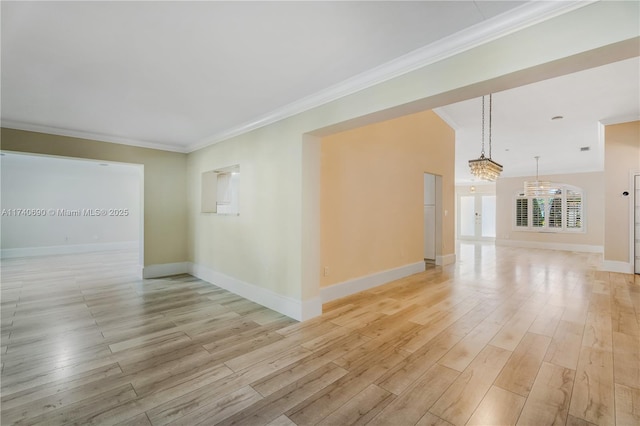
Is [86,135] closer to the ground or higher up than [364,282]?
higher up

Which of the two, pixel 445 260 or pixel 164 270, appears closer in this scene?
pixel 164 270

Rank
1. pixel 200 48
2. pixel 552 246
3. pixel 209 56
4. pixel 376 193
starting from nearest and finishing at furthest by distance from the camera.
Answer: pixel 200 48 < pixel 209 56 < pixel 376 193 < pixel 552 246

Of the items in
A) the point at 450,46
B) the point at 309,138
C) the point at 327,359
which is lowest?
the point at 327,359

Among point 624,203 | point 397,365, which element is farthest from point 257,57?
point 624,203

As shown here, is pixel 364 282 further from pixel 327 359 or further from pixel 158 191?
pixel 158 191

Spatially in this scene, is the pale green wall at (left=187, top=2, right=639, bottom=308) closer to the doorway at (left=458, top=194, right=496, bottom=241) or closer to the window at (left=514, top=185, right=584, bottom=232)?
the window at (left=514, top=185, right=584, bottom=232)

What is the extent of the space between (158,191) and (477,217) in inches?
514

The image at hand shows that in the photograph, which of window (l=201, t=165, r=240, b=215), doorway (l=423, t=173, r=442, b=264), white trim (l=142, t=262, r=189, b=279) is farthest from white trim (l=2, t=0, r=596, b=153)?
doorway (l=423, t=173, r=442, b=264)

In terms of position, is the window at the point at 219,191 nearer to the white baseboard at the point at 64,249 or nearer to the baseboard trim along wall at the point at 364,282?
the baseboard trim along wall at the point at 364,282

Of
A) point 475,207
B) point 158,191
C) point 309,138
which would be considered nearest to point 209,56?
point 309,138

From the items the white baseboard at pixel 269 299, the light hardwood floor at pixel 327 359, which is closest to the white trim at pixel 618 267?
the light hardwood floor at pixel 327 359

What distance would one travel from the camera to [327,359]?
2.42m

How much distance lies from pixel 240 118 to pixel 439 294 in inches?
155

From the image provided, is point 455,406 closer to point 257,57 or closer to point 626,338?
point 626,338
